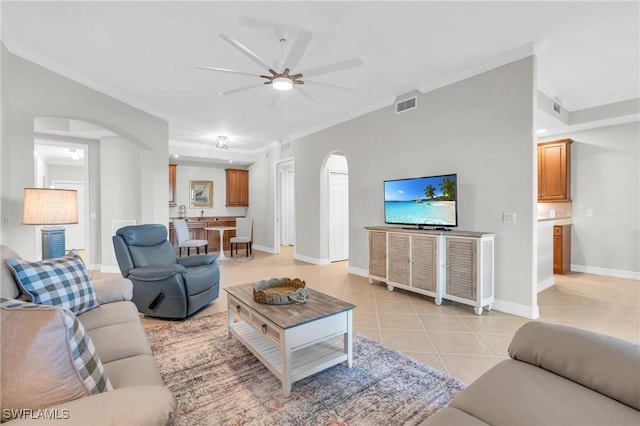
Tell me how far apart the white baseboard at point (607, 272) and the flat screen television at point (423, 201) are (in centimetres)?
333

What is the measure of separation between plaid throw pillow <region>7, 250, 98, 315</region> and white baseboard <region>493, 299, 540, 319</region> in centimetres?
386

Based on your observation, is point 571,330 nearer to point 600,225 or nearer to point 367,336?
point 367,336

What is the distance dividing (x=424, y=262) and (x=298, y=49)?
279 cm

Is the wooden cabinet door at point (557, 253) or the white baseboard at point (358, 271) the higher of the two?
the wooden cabinet door at point (557, 253)

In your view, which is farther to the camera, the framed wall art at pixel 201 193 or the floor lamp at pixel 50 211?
the framed wall art at pixel 201 193

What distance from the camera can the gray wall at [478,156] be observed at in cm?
316

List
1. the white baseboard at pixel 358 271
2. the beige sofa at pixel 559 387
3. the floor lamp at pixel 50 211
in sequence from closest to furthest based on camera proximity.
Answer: the beige sofa at pixel 559 387, the floor lamp at pixel 50 211, the white baseboard at pixel 358 271

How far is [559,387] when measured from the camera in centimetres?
117

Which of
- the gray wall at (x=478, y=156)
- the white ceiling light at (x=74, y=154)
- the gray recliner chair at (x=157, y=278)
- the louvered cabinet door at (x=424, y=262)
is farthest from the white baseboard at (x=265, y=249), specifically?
the white ceiling light at (x=74, y=154)

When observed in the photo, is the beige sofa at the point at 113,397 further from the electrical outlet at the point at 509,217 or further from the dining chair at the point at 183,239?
the dining chair at the point at 183,239

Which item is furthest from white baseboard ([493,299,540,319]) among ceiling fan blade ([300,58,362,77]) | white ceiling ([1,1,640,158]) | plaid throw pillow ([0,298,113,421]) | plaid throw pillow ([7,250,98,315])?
plaid throw pillow ([7,250,98,315])

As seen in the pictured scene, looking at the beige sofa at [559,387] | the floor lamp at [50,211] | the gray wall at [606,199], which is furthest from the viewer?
the gray wall at [606,199]

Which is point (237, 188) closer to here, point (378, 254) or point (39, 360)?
point (378, 254)

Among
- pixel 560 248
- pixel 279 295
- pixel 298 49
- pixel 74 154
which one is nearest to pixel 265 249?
pixel 74 154
